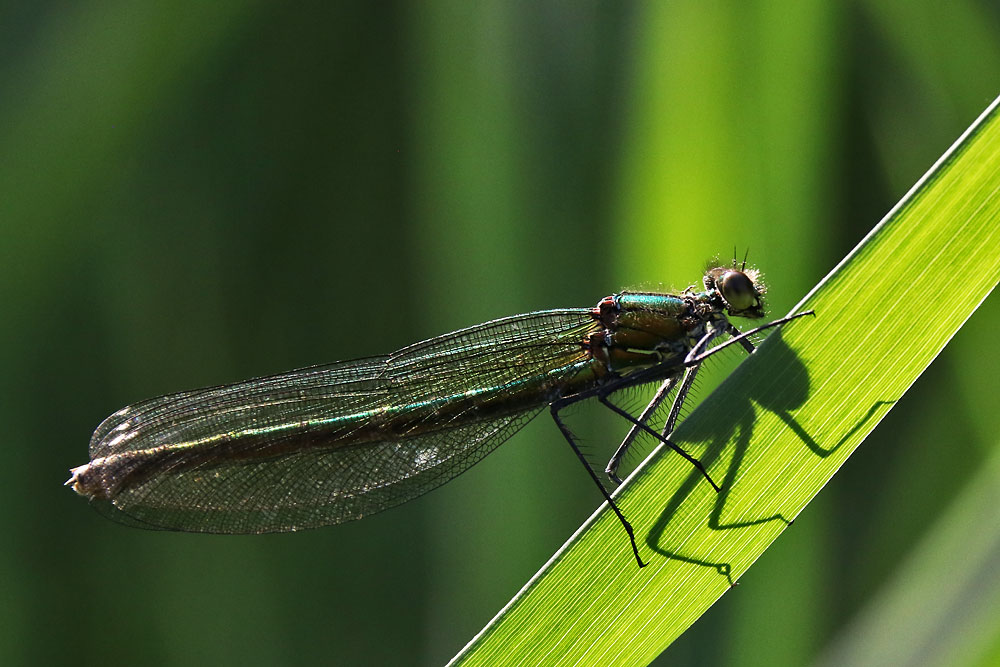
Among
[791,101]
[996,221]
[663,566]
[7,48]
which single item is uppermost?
[7,48]

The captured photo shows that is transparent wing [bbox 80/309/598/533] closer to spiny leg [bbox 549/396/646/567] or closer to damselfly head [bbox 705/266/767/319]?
spiny leg [bbox 549/396/646/567]

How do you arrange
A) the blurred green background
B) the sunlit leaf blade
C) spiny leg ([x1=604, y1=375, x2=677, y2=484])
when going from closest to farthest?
the sunlit leaf blade < the blurred green background < spiny leg ([x1=604, y1=375, x2=677, y2=484])

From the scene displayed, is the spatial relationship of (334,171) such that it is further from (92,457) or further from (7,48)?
(92,457)

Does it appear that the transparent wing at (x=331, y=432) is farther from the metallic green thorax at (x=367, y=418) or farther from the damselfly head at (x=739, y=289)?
the damselfly head at (x=739, y=289)

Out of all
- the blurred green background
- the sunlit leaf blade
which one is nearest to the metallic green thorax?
the blurred green background

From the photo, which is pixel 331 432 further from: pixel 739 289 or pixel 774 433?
pixel 774 433

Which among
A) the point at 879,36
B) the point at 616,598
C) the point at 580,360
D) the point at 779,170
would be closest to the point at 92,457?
the point at 580,360
